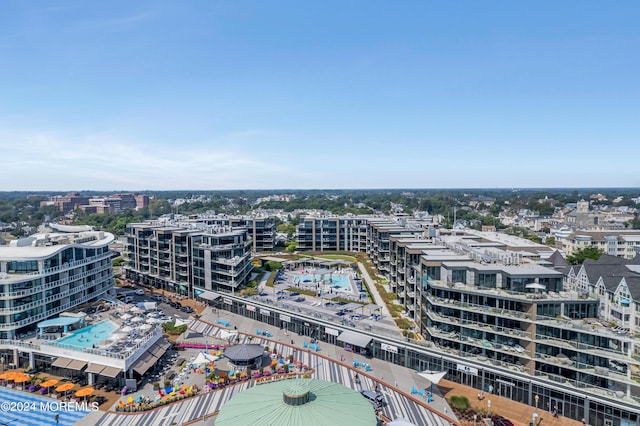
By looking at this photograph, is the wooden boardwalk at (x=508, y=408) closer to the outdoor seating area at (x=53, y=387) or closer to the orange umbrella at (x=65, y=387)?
the outdoor seating area at (x=53, y=387)

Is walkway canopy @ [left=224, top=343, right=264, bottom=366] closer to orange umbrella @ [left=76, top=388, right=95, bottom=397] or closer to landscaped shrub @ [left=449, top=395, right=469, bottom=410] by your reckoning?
orange umbrella @ [left=76, top=388, right=95, bottom=397]

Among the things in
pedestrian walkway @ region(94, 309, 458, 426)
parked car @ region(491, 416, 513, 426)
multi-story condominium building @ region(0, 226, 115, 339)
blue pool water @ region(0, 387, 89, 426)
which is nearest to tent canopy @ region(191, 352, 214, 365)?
pedestrian walkway @ region(94, 309, 458, 426)

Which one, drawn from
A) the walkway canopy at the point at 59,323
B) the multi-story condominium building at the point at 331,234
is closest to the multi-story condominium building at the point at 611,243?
the multi-story condominium building at the point at 331,234

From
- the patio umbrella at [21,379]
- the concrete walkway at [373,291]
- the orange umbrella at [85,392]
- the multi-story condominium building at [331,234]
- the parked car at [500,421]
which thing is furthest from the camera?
the multi-story condominium building at [331,234]

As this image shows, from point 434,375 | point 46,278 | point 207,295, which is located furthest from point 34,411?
point 434,375

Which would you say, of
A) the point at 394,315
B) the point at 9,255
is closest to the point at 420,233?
the point at 394,315

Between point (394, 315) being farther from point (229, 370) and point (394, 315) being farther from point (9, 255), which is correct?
point (9, 255)
